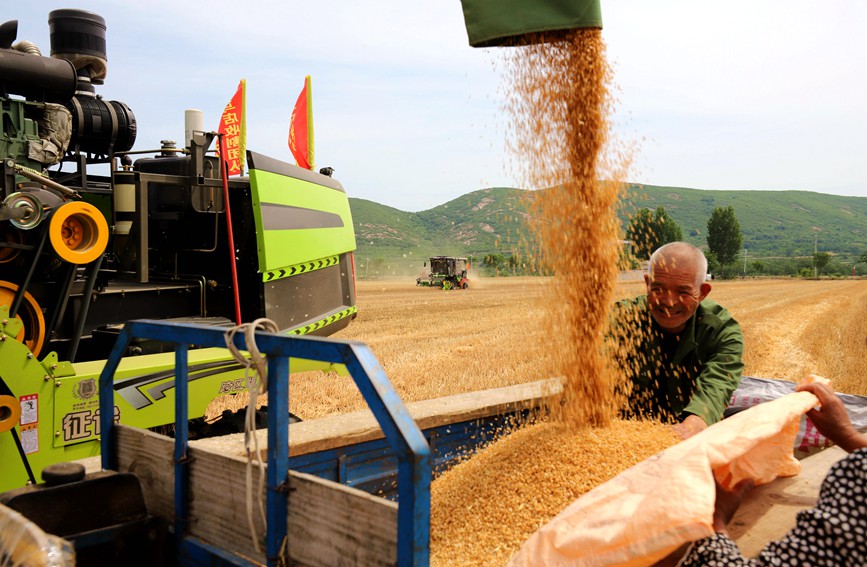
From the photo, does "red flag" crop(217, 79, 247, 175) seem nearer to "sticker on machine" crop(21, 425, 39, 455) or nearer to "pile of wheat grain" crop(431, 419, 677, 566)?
"sticker on machine" crop(21, 425, 39, 455)

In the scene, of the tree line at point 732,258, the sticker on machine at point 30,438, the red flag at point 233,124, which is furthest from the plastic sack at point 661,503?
the tree line at point 732,258

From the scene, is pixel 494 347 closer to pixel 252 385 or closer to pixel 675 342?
pixel 675 342

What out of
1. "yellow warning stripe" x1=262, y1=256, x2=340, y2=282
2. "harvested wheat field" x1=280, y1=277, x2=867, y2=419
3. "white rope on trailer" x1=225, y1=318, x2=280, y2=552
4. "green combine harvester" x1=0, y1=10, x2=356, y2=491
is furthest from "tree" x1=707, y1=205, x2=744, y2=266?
"white rope on trailer" x1=225, y1=318, x2=280, y2=552

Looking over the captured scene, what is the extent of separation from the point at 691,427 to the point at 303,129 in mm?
3345

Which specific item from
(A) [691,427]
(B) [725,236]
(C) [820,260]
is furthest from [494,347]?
(B) [725,236]

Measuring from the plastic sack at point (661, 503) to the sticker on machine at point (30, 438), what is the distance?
201cm

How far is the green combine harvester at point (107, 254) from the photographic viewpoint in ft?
8.96

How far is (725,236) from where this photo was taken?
72.4 m

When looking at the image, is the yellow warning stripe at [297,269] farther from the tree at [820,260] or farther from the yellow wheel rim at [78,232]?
the tree at [820,260]

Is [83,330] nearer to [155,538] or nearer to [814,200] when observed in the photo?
[155,538]

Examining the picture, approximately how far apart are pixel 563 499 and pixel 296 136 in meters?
3.43

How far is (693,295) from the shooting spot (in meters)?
3.14

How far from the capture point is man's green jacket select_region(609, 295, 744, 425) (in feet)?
10.4

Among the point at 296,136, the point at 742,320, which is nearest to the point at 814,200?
the point at 742,320
